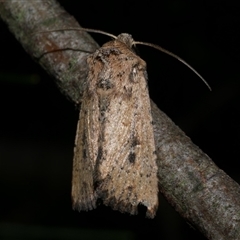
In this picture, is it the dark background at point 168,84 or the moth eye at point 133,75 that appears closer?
the moth eye at point 133,75

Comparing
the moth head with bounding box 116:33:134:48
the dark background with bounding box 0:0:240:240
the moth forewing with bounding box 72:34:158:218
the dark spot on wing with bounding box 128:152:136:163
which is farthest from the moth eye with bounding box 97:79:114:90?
the dark background with bounding box 0:0:240:240

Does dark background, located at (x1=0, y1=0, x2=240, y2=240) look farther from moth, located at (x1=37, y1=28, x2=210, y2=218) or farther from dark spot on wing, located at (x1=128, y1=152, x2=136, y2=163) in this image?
dark spot on wing, located at (x1=128, y1=152, x2=136, y2=163)

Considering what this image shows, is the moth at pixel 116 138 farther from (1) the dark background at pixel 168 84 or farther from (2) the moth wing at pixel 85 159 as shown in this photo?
(1) the dark background at pixel 168 84

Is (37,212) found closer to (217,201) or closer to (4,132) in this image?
(4,132)

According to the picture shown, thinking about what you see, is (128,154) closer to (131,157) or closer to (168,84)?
(131,157)

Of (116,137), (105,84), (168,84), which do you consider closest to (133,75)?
(105,84)

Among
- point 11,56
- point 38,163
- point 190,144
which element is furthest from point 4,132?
point 190,144

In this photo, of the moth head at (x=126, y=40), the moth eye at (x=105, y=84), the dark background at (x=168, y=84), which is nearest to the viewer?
the moth eye at (x=105, y=84)

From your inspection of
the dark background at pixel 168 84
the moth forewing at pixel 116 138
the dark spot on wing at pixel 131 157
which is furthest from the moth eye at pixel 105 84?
the dark background at pixel 168 84
